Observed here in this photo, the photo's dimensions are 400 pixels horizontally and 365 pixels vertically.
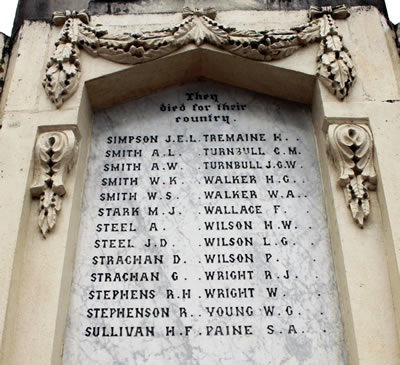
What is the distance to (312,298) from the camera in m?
5.97

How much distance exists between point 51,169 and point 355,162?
2941mm

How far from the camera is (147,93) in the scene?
749 cm

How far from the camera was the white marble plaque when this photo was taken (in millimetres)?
5762

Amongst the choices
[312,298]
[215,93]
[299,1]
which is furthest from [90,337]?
[299,1]

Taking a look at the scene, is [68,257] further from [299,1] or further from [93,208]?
[299,1]

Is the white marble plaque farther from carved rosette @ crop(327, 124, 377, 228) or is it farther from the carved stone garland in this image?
the carved stone garland

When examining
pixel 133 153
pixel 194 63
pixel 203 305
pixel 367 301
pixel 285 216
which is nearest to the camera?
pixel 367 301

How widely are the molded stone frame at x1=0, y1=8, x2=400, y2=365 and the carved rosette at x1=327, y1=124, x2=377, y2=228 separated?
8 cm

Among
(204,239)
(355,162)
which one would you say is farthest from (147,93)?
(355,162)

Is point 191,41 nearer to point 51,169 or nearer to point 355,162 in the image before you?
point 51,169

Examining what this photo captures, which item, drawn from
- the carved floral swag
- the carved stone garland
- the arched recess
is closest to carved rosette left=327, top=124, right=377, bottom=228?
the carved floral swag

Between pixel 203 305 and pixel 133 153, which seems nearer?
pixel 203 305

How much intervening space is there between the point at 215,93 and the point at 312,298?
107 inches

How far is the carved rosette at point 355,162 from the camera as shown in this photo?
6078 mm
